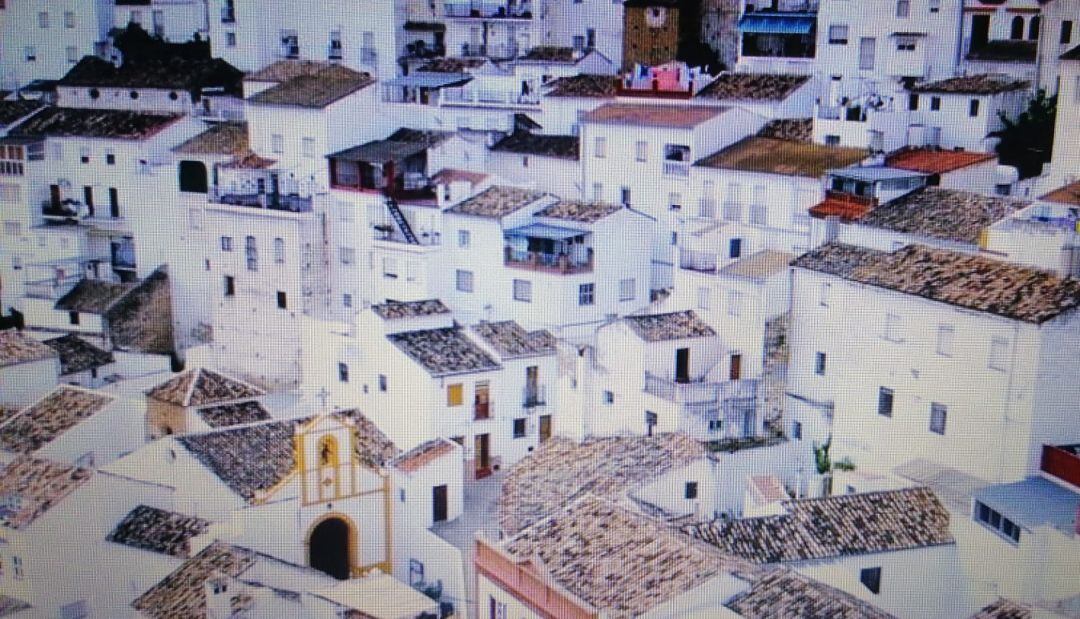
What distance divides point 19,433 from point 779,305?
5.92 meters

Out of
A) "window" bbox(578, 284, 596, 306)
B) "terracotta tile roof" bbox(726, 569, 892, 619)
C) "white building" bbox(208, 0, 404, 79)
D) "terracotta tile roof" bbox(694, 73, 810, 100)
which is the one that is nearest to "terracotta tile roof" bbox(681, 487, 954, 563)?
"terracotta tile roof" bbox(726, 569, 892, 619)

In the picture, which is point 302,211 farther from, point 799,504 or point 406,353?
point 799,504

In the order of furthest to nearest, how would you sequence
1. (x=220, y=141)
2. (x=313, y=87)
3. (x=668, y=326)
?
(x=220, y=141)
(x=313, y=87)
(x=668, y=326)

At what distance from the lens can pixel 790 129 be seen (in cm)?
1213

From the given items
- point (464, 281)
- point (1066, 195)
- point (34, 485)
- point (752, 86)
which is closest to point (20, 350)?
point (34, 485)

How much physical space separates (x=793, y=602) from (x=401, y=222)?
6516mm

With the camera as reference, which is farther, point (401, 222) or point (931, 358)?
point (401, 222)

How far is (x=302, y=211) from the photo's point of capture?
12805mm

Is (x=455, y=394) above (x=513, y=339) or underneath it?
underneath

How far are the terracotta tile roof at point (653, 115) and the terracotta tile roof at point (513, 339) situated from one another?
2.34 m

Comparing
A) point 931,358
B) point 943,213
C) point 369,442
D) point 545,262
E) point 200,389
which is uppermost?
point 943,213

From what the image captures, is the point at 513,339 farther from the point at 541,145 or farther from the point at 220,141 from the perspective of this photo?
the point at 220,141

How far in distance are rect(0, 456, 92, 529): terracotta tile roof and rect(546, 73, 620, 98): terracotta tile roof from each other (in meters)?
6.45

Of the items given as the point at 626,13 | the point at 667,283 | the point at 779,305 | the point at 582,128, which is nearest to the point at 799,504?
the point at 779,305
